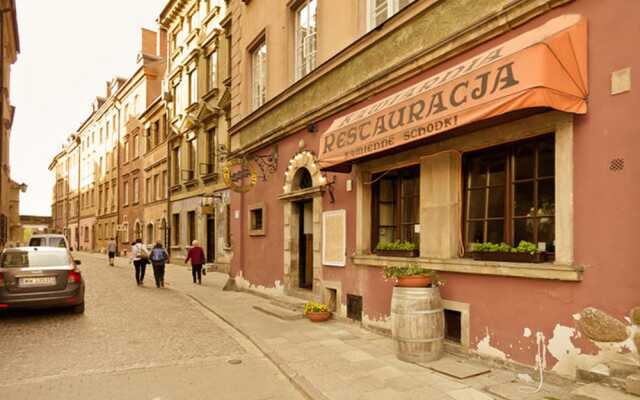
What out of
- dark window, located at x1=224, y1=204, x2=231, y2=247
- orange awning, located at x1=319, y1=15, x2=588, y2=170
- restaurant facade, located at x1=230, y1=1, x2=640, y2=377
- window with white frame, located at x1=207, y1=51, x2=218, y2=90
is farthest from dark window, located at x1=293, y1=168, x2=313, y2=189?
window with white frame, located at x1=207, y1=51, x2=218, y2=90

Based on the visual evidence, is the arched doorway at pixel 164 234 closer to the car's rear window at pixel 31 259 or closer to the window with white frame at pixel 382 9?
the car's rear window at pixel 31 259

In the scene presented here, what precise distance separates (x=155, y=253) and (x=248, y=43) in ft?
24.5

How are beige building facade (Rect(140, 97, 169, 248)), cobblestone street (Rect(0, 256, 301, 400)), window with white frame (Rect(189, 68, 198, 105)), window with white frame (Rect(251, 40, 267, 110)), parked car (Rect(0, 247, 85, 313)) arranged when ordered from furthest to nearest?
beige building facade (Rect(140, 97, 169, 248)) → window with white frame (Rect(189, 68, 198, 105)) → window with white frame (Rect(251, 40, 267, 110)) → parked car (Rect(0, 247, 85, 313)) → cobblestone street (Rect(0, 256, 301, 400))

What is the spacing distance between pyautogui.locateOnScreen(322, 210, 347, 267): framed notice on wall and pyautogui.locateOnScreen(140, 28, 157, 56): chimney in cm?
2971

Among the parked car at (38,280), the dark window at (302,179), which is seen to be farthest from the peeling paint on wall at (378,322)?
the parked car at (38,280)

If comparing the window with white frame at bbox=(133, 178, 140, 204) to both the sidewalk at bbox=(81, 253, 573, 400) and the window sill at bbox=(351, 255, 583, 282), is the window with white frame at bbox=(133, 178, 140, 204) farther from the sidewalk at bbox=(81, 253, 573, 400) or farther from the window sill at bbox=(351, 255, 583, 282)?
the window sill at bbox=(351, 255, 583, 282)

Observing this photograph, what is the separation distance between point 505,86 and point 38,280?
30.5 feet

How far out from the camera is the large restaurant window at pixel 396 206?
775 cm

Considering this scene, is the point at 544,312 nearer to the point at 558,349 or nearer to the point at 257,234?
the point at 558,349

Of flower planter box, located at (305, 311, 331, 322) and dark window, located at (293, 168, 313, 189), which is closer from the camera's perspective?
flower planter box, located at (305, 311, 331, 322)

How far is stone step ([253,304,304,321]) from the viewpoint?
9.47 meters

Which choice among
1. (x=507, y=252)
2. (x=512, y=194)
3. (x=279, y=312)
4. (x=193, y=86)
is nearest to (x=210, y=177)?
(x=193, y=86)

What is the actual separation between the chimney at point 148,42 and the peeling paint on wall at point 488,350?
112 ft

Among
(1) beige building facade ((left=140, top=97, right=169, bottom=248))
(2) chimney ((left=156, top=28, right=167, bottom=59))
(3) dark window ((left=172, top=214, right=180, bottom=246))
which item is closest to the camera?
(3) dark window ((left=172, top=214, right=180, bottom=246))
